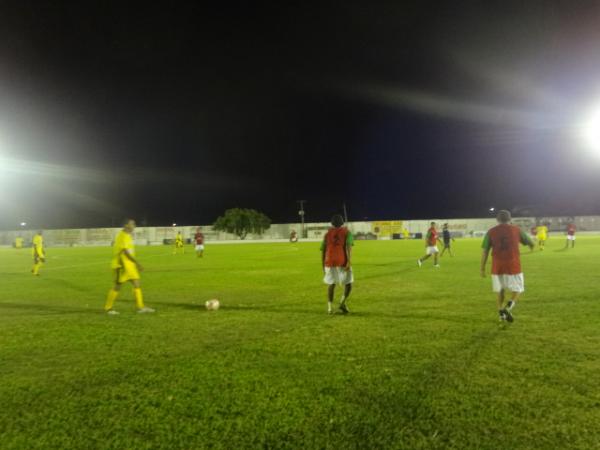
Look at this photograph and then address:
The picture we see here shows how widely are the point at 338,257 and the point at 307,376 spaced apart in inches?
155

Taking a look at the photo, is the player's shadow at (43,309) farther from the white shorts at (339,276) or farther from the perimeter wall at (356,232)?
the perimeter wall at (356,232)

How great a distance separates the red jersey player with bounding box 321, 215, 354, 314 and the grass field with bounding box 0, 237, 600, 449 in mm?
719

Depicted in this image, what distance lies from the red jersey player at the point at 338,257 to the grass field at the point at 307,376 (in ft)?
2.36

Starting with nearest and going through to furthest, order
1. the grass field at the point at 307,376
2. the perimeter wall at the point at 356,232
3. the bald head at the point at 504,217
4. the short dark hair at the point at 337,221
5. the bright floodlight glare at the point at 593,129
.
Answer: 1. the grass field at the point at 307,376
2. the bald head at the point at 504,217
3. the short dark hair at the point at 337,221
4. the bright floodlight glare at the point at 593,129
5. the perimeter wall at the point at 356,232

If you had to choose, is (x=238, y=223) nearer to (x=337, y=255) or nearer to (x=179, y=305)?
(x=179, y=305)

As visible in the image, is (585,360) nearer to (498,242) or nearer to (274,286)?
(498,242)

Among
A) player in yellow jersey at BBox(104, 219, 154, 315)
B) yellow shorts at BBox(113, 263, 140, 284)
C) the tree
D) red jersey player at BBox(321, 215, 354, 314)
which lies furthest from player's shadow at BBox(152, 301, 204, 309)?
the tree

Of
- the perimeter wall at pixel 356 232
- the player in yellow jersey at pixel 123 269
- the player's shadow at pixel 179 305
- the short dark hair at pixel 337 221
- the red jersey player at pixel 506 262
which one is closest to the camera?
the red jersey player at pixel 506 262

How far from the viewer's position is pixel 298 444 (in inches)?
130

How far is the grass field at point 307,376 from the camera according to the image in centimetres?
347

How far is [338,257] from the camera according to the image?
8.48 meters

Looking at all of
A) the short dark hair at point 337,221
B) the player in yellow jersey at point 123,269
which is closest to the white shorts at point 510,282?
the short dark hair at point 337,221

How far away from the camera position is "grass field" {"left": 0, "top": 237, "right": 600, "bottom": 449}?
137 inches

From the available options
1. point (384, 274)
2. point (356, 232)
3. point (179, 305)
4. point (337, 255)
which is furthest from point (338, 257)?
point (356, 232)
